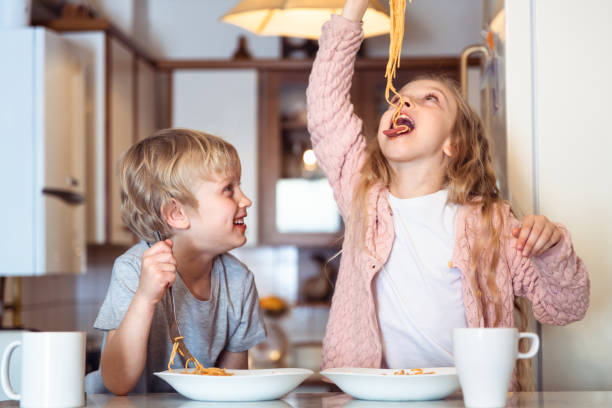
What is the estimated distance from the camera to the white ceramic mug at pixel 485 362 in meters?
0.72

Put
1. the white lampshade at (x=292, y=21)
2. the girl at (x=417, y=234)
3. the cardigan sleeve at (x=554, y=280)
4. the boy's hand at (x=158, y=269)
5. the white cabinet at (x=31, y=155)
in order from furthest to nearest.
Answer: the white cabinet at (x=31, y=155) → the white lampshade at (x=292, y=21) → the girl at (x=417, y=234) → the cardigan sleeve at (x=554, y=280) → the boy's hand at (x=158, y=269)

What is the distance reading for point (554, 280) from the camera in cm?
113

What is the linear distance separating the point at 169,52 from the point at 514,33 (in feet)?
8.50

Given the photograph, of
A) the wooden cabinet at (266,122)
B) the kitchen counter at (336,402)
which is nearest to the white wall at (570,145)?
the kitchen counter at (336,402)

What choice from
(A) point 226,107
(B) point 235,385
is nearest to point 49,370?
(B) point 235,385

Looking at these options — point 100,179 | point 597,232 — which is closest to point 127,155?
point 597,232

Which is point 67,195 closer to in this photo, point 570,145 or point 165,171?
point 165,171

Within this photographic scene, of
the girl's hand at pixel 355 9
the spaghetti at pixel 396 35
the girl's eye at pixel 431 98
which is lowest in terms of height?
the girl's eye at pixel 431 98

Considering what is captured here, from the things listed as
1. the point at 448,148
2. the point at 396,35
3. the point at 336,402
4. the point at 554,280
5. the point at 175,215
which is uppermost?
the point at 396,35

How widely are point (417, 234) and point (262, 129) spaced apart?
7.19 feet

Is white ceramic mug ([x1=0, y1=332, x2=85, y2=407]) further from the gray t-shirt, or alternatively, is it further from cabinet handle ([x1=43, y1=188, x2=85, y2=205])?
cabinet handle ([x1=43, y1=188, x2=85, y2=205])

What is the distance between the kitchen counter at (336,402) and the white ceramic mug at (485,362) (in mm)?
51

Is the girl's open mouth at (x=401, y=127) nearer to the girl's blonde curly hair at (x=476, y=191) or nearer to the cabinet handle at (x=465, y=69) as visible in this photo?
the girl's blonde curly hair at (x=476, y=191)

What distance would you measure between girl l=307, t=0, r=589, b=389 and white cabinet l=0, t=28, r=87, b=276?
121cm
